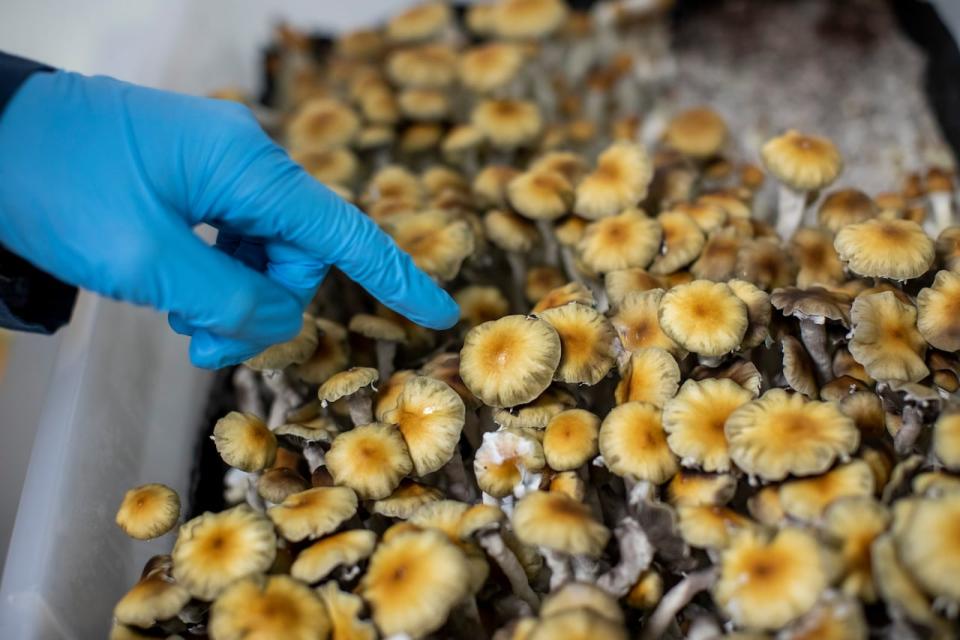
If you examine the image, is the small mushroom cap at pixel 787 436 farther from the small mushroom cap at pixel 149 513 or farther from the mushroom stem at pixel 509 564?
the small mushroom cap at pixel 149 513

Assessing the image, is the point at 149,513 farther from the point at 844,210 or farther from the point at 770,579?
the point at 844,210

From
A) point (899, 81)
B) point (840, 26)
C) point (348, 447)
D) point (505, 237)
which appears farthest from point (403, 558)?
point (840, 26)

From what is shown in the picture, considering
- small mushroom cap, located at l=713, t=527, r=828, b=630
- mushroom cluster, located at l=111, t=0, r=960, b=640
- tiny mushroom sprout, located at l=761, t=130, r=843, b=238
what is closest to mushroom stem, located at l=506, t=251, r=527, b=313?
mushroom cluster, located at l=111, t=0, r=960, b=640

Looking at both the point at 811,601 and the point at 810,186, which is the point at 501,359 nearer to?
the point at 811,601

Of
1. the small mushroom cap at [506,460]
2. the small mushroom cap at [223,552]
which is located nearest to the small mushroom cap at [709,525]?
the small mushroom cap at [506,460]

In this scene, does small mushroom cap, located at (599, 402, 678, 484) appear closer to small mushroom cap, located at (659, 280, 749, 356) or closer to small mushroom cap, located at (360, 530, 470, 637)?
small mushroom cap, located at (659, 280, 749, 356)

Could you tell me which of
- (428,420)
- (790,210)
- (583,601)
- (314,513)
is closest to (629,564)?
(583,601)
